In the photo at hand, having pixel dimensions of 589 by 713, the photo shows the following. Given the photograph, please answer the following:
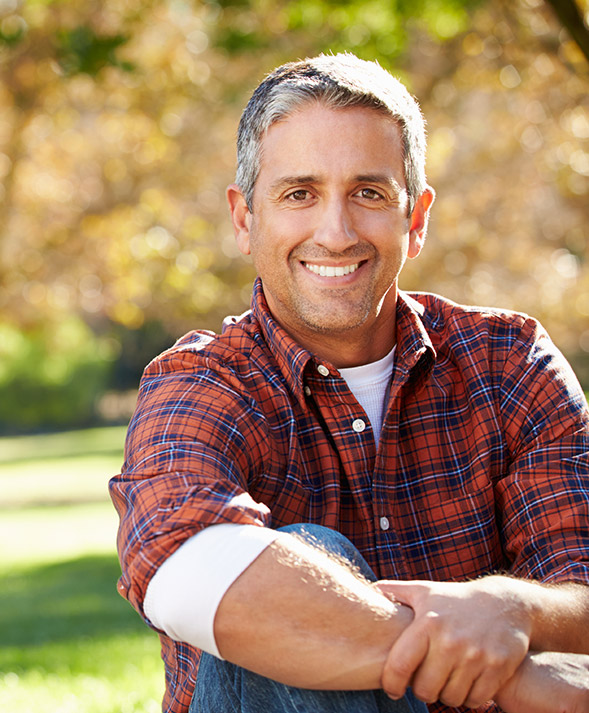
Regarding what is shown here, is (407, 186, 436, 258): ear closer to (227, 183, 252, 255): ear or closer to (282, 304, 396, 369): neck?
(282, 304, 396, 369): neck

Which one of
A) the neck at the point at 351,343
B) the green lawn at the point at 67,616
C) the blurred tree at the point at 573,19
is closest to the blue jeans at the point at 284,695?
the neck at the point at 351,343

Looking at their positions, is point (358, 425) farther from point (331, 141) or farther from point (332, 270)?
point (331, 141)

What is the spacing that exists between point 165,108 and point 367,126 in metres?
8.76

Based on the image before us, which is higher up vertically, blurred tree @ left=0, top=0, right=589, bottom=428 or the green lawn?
blurred tree @ left=0, top=0, right=589, bottom=428

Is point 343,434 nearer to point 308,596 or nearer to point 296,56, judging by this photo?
point 308,596

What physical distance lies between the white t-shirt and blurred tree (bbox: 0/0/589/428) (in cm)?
402

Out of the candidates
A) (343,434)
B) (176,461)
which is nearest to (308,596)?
(176,461)

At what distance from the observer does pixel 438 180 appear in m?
14.8

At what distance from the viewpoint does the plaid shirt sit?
2492mm

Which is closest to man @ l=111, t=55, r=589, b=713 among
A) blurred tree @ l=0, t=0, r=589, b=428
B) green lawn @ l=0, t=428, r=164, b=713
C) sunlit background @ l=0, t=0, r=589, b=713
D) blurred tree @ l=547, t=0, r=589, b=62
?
green lawn @ l=0, t=428, r=164, b=713

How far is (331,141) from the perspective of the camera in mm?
2689

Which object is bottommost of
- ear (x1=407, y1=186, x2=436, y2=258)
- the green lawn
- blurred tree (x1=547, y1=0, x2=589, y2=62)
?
the green lawn

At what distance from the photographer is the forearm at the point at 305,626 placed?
1.99 meters

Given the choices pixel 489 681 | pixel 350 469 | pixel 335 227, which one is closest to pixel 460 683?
pixel 489 681
